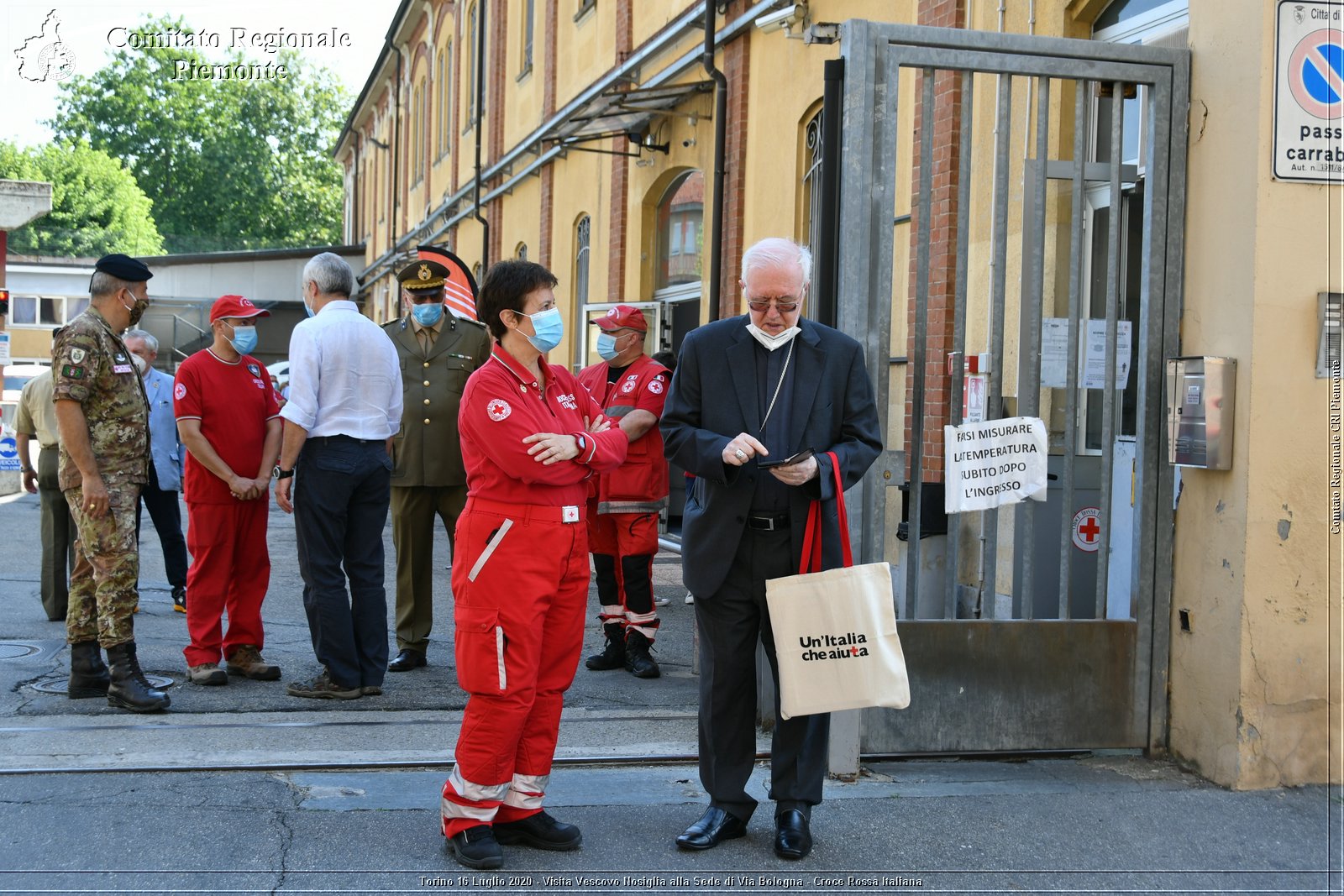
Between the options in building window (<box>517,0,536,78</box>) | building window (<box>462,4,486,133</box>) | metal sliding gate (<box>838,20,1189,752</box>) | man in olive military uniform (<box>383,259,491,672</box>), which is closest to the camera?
metal sliding gate (<box>838,20,1189,752</box>)

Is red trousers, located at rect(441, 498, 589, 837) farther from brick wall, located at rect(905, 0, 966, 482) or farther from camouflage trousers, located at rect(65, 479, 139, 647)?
brick wall, located at rect(905, 0, 966, 482)

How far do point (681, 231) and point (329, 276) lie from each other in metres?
8.84

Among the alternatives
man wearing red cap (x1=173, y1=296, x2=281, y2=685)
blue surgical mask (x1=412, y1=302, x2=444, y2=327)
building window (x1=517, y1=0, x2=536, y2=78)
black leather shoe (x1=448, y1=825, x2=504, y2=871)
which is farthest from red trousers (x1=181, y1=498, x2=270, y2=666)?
building window (x1=517, y1=0, x2=536, y2=78)

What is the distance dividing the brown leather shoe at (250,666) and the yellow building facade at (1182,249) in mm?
3169

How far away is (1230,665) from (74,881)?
3.99m

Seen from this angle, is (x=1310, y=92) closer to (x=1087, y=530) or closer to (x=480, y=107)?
(x=1087, y=530)

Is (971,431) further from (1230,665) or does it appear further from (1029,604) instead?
(1230,665)

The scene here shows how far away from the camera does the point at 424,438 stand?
6891mm

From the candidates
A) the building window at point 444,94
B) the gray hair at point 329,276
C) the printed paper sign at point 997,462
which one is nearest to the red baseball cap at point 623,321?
the gray hair at point 329,276

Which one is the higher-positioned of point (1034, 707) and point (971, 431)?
point (971, 431)

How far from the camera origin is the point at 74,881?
3854 mm

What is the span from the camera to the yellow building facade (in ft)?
15.8

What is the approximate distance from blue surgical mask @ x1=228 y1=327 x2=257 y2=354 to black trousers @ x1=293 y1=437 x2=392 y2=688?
0.91 meters

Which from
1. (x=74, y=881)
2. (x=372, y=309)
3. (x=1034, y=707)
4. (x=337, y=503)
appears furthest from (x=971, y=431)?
(x=372, y=309)
